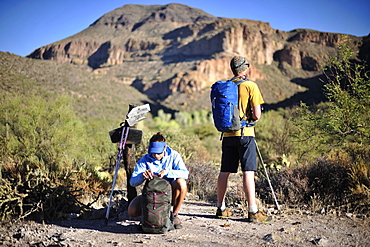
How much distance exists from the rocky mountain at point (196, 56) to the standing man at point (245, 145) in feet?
162

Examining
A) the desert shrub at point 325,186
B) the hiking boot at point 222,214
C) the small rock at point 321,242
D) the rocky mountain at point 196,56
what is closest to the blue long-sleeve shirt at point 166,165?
the hiking boot at point 222,214

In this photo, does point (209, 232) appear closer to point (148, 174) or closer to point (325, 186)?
point (148, 174)

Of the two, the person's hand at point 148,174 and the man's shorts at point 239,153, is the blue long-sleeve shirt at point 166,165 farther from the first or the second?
the man's shorts at point 239,153

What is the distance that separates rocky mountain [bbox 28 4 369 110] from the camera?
90375 mm

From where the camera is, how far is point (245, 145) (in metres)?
4.58

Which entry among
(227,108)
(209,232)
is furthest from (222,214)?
(227,108)

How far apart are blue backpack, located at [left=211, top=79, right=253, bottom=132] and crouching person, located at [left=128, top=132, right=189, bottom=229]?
2.56 ft

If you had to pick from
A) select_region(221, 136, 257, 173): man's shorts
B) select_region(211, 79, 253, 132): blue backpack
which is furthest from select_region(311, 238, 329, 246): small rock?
select_region(211, 79, 253, 132): blue backpack

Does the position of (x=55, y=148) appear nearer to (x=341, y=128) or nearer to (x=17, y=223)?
(x=17, y=223)

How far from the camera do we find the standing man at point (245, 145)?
455cm

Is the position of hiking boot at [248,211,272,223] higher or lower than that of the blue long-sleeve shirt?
lower

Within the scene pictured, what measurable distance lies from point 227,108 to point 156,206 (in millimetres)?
1572

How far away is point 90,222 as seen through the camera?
201 inches

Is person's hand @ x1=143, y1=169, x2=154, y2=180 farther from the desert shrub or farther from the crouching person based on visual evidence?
the desert shrub
